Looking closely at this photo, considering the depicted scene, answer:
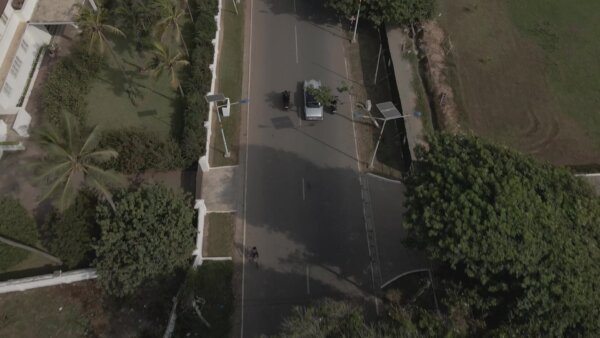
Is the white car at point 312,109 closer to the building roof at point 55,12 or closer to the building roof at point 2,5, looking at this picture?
the building roof at point 55,12

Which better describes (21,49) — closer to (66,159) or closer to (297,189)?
(66,159)

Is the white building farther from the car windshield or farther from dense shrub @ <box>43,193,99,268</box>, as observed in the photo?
the car windshield

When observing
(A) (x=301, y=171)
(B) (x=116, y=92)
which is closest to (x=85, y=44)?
(B) (x=116, y=92)

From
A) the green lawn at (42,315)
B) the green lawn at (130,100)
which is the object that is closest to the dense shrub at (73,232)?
the green lawn at (42,315)

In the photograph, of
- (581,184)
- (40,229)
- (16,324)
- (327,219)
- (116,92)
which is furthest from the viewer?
(116,92)

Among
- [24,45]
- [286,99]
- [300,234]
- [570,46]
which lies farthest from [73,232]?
[570,46]

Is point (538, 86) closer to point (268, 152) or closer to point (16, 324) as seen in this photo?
point (268, 152)

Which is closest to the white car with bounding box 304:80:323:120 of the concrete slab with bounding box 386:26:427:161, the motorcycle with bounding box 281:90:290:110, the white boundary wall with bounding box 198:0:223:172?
the motorcycle with bounding box 281:90:290:110
